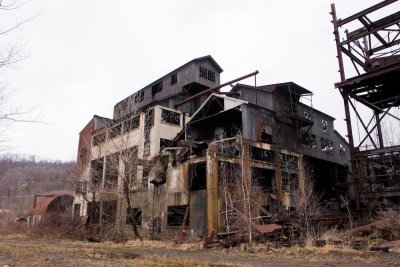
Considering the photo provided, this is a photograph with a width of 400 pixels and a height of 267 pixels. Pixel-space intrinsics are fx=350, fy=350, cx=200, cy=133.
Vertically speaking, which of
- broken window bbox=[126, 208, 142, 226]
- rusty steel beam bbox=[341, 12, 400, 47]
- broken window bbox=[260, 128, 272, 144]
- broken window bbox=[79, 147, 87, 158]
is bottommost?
broken window bbox=[126, 208, 142, 226]

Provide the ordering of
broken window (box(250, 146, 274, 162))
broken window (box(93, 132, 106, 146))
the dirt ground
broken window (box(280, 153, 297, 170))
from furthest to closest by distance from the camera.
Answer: broken window (box(93, 132, 106, 146))
broken window (box(280, 153, 297, 170))
broken window (box(250, 146, 274, 162))
the dirt ground

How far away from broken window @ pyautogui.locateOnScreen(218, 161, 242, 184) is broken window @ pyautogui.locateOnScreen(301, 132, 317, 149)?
10.6 metres

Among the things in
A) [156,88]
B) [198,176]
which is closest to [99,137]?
[156,88]

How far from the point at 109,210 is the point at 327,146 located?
69.4ft

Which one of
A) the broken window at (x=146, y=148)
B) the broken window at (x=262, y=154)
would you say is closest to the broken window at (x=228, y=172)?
the broken window at (x=262, y=154)

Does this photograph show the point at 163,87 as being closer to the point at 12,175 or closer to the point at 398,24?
the point at 398,24

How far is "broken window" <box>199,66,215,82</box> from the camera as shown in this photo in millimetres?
36987

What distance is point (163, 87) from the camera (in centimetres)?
3869

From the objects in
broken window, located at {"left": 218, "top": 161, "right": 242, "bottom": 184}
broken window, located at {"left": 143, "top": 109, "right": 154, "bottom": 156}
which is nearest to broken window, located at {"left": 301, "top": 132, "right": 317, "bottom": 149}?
broken window, located at {"left": 218, "top": 161, "right": 242, "bottom": 184}

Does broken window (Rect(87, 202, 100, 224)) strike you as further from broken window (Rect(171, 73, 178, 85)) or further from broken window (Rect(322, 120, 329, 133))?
broken window (Rect(322, 120, 329, 133))

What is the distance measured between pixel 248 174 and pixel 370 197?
22.0ft

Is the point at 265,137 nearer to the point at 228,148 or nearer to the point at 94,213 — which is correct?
the point at 228,148

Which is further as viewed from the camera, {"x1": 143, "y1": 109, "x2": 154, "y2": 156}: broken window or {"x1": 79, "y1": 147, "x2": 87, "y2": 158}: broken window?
{"x1": 79, "y1": 147, "x2": 87, "y2": 158}: broken window

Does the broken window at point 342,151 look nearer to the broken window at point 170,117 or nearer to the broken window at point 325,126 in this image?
the broken window at point 325,126
